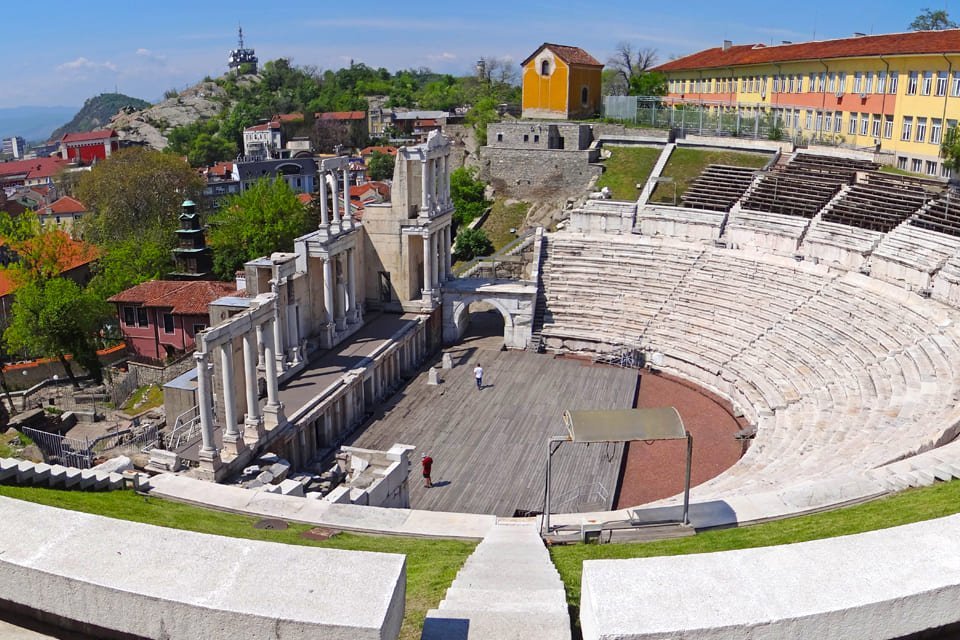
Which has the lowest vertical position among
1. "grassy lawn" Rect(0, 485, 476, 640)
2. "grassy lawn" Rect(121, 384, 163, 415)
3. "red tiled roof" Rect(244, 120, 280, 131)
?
"grassy lawn" Rect(121, 384, 163, 415)

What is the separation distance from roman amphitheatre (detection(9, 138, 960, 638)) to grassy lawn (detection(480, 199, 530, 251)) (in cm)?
617

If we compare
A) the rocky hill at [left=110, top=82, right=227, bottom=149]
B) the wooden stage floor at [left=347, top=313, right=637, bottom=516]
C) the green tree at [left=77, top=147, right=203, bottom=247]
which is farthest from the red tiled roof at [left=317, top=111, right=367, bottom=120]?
the wooden stage floor at [left=347, top=313, right=637, bottom=516]

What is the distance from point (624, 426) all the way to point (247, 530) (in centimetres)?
656

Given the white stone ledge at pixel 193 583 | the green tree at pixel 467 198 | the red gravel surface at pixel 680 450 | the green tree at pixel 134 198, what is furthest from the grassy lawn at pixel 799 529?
the green tree at pixel 134 198

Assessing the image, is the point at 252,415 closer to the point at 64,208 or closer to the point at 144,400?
the point at 144,400

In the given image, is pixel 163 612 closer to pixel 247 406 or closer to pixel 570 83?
pixel 247 406

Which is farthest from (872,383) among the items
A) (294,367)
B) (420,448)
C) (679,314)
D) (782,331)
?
(294,367)

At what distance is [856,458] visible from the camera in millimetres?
17391

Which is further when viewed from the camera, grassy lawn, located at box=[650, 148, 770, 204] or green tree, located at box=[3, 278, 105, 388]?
grassy lawn, located at box=[650, 148, 770, 204]

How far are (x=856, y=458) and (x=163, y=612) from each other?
15.7m

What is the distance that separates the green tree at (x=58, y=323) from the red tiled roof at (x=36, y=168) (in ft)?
266

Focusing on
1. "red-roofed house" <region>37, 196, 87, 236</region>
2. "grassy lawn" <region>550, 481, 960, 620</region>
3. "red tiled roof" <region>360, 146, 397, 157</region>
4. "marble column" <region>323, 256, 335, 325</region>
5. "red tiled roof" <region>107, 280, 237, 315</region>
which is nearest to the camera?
"grassy lawn" <region>550, 481, 960, 620</region>

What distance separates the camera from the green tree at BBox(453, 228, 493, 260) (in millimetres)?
47344

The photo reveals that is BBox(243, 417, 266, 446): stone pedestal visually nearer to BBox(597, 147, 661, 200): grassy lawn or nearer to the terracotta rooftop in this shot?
BBox(597, 147, 661, 200): grassy lawn
